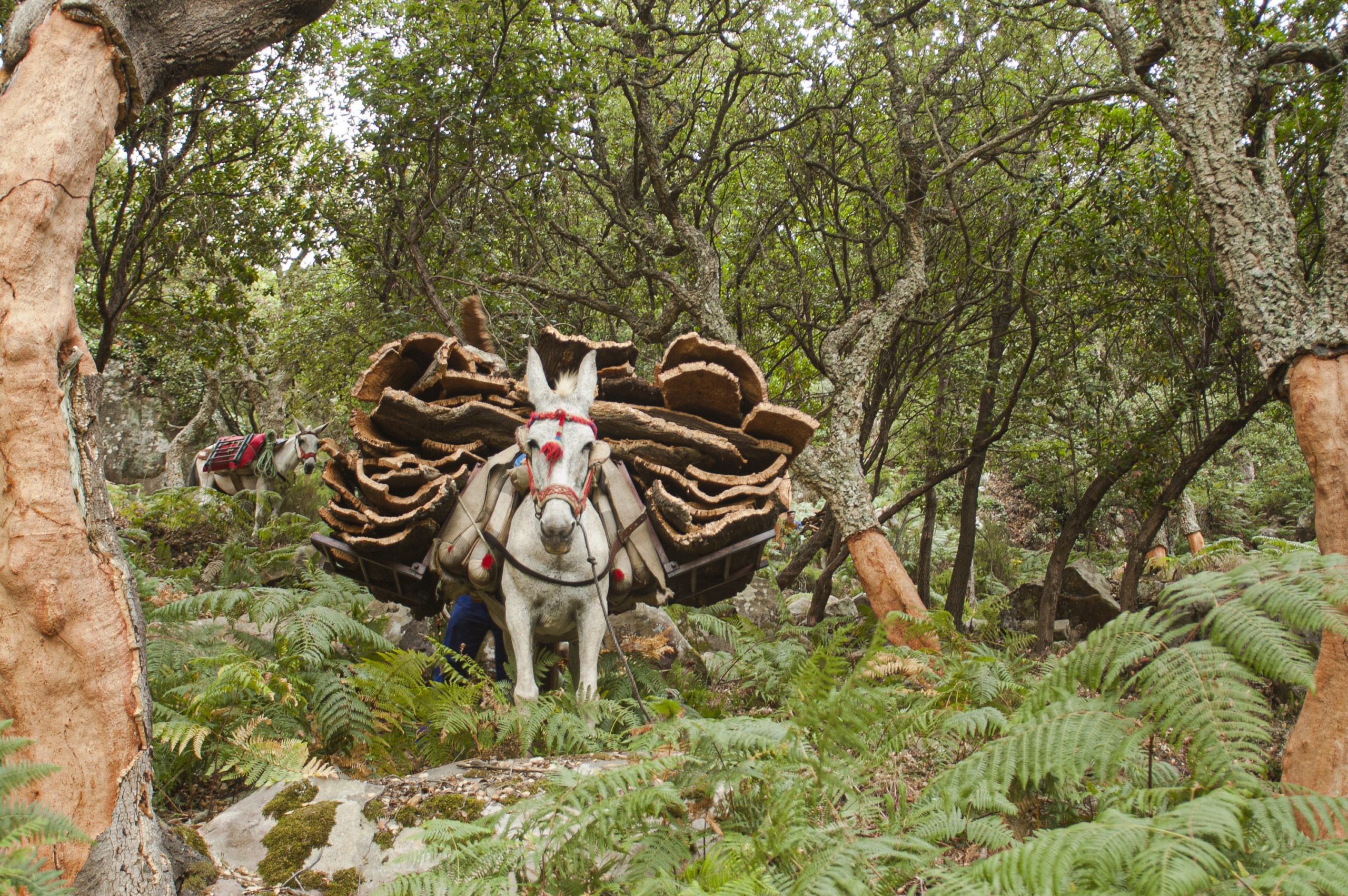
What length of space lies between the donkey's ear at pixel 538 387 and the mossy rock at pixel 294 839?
2.74 metres

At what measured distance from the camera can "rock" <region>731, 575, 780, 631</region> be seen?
12242mm

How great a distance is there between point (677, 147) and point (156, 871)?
11.2m

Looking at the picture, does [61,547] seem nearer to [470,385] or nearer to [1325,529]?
[470,385]

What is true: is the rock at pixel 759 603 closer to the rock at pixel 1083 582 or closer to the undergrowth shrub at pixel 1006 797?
the rock at pixel 1083 582

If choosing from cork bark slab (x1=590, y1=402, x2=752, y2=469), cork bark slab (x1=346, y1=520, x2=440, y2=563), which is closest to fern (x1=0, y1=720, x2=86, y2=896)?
cork bark slab (x1=346, y1=520, x2=440, y2=563)

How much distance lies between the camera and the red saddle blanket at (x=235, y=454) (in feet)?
46.0

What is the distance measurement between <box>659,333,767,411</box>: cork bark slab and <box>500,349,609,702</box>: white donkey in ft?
2.72

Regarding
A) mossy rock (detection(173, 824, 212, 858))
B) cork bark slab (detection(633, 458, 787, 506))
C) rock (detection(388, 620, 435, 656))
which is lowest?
rock (detection(388, 620, 435, 656))

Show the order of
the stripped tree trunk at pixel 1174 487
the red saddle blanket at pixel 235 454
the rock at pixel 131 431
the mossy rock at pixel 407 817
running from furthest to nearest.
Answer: the rock at pixel 131 431 → the red saddle blanket at pixel 235 454 → the stripped tree trunk at pixel 1174 487 → the mossy rock at pixel 407 817

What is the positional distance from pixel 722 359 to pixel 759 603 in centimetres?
738

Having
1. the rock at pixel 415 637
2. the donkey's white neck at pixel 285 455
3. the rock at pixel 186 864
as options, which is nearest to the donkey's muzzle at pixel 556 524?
the rock at pixel 186 864

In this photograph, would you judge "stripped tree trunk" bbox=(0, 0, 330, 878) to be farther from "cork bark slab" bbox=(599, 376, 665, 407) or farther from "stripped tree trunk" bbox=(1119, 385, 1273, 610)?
"stripped tree trunk" bbox=(1119, 385, 1273, 610)

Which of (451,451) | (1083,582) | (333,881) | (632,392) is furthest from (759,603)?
(333,881)

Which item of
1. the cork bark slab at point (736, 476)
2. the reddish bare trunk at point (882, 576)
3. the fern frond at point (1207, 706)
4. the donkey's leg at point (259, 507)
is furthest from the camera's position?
the donkey's leg at point (259, 507)
